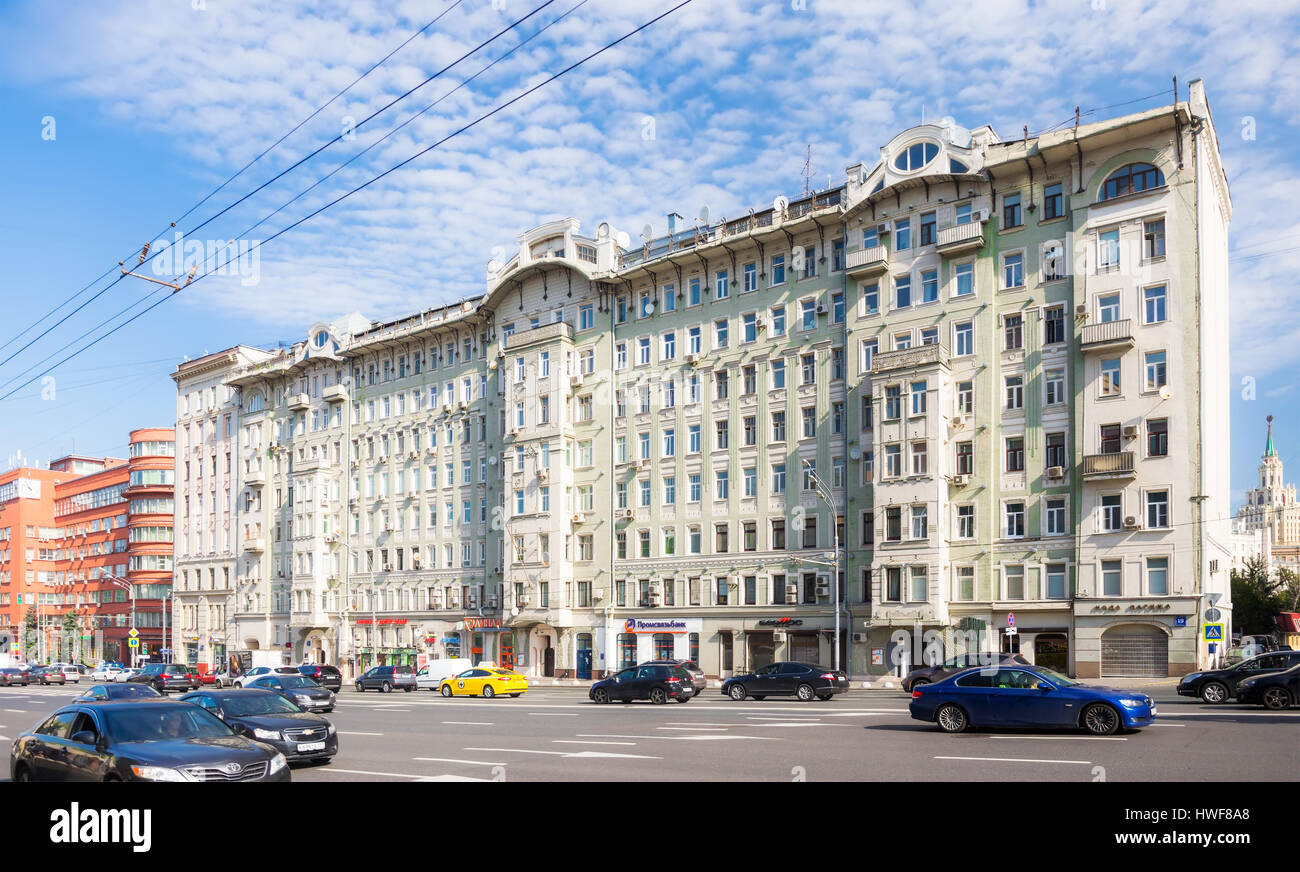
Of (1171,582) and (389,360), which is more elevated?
(389,360)

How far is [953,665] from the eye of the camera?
41.1 metres

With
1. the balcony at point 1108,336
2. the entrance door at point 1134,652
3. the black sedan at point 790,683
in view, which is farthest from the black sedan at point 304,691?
the balcony at point 1108,336

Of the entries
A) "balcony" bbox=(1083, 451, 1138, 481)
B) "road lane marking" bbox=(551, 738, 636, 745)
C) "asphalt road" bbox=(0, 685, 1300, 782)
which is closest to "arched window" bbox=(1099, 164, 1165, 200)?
"balcony" bbox=(1083, 451, 1138, 481)

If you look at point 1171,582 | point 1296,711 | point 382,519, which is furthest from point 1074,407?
point 382,519

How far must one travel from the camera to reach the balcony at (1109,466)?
42031 millimetres

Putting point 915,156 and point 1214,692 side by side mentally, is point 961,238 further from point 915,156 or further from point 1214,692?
point 1214,692

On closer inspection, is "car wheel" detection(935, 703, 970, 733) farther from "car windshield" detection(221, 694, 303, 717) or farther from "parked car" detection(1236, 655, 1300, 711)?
"car windshield" detection(221, 694, 303, 717)

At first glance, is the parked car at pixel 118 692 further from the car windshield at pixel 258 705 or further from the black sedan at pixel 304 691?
the car windshield at pixel 258 705

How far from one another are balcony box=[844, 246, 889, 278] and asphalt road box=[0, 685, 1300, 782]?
24143mm

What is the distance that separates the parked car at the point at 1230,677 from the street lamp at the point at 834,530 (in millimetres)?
17108
